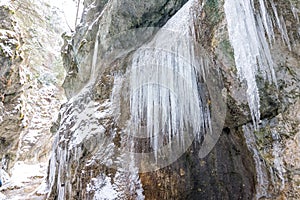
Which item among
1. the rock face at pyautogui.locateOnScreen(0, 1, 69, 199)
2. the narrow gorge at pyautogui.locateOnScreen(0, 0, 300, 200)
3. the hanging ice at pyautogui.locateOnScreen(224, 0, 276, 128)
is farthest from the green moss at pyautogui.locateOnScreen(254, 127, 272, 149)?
the rock face at pyautogui.locateOnScreen(0, 1, 69, 199)

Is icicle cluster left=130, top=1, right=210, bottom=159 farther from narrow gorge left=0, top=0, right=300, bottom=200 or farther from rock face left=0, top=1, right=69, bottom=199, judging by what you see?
rock face left=0, top=1, right=69, bottom=199

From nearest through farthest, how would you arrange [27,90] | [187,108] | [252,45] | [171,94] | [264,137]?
[252,45], [264,137], [187,108], [171,94], [27,90]

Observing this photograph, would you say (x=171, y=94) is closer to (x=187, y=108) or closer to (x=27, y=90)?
(x=187, y=108)

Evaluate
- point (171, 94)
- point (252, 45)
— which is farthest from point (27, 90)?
point (252, 45)

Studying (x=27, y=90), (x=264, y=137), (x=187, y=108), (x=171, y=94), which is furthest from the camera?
(x=27, y=90)

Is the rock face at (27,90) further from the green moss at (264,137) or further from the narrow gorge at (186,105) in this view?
the green moss at (264,137)

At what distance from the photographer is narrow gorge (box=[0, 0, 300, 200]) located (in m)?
3.46

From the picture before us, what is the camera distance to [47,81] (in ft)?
50.3

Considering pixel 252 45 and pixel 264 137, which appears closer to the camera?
pixel 252 45

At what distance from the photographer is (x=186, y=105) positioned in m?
4.59

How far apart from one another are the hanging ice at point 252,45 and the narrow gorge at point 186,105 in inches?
0.5

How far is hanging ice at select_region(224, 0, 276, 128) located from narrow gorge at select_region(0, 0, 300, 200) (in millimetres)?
13

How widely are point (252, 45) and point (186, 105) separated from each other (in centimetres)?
154

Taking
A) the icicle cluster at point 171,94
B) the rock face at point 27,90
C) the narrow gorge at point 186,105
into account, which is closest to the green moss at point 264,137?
the narrow gorge at point 186,105
